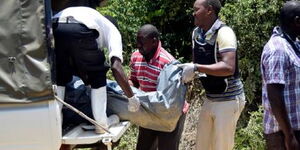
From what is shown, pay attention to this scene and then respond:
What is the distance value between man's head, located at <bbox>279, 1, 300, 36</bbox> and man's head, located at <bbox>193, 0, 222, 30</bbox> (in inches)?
40.5

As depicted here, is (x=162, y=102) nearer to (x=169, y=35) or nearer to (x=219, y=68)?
(x=219, y=68)

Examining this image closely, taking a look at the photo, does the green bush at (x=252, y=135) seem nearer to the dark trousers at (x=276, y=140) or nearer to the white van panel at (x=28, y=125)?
the dark trousers at (x=276, y=140)

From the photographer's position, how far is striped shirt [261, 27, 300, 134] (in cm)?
388

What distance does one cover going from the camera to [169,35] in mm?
9227

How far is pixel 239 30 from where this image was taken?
7492mm

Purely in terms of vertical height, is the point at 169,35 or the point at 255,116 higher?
the point at 169,35

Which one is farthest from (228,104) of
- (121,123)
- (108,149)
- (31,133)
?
(31,133)

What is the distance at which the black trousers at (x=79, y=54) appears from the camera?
4.09m

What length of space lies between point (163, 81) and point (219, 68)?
474 millimetres

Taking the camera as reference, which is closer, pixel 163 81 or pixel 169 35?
pixel 163 81

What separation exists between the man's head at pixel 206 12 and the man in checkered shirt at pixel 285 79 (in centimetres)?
98

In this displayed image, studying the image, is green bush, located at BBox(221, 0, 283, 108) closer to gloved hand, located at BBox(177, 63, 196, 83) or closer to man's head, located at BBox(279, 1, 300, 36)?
gloved hand, located at BBox(177, 63, 196, 83)

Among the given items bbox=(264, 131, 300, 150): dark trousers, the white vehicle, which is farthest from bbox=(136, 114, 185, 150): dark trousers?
the white vehicle

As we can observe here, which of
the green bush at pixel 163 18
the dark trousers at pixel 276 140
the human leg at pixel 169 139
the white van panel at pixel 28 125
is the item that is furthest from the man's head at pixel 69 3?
the green bush at pixel 163 18
